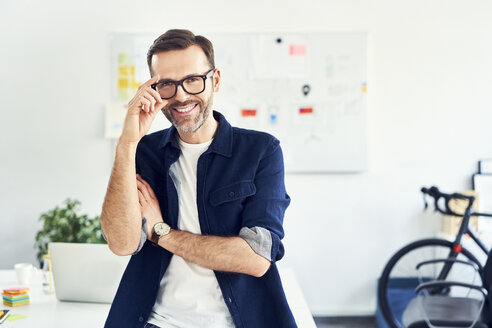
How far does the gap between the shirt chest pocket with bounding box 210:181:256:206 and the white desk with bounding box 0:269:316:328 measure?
0.42 meters

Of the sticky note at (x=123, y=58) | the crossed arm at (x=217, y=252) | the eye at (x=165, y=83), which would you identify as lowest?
the crossed arm at (x=217, y=252)

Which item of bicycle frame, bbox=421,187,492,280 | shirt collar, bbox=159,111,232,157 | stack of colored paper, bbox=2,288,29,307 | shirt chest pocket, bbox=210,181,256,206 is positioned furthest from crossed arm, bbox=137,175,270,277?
bicycle frame, bbox=421,187,492,280

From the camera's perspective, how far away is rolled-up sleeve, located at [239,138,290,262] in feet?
4.60

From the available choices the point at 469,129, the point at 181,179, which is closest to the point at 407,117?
the point at 469,129

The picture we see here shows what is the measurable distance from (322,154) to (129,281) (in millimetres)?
2352

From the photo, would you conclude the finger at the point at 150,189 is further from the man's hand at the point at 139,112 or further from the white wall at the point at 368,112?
the white wall at the point at 368,112

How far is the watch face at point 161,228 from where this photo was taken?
4.66ft

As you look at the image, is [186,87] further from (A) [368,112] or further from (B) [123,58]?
(A) [368,112]

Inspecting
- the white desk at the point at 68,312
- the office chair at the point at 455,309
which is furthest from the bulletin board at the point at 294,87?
the white desk at the point at 68,312

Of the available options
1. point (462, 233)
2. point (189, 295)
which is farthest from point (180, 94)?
point (462, 233)

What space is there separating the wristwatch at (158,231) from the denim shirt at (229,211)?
1.8 inches

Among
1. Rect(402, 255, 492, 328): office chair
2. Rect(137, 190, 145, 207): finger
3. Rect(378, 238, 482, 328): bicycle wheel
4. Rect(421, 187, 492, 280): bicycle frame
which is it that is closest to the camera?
Rect(137, 190, 145, 207): finger

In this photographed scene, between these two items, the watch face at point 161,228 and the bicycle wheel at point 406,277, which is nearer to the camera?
the watch face at point 161,228

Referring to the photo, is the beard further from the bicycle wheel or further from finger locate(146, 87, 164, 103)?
the bicycle wheel
